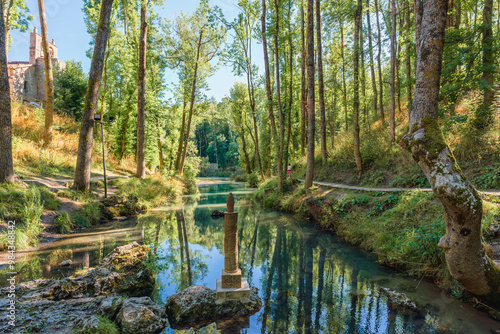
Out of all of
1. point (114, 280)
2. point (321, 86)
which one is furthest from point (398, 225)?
point (321, 86)

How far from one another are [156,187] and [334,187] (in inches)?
449

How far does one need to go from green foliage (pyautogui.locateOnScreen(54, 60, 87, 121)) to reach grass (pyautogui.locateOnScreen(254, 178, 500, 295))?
2342 cm

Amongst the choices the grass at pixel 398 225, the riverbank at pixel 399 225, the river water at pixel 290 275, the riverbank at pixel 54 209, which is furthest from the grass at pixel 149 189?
the grass at pixel 398 225

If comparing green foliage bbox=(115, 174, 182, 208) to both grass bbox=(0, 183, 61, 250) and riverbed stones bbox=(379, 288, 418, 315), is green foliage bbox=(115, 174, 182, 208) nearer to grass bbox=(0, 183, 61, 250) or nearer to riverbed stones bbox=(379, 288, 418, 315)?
grass bbox=(0, 183, 61, 250)

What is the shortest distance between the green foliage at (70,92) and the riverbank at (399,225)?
23145mm

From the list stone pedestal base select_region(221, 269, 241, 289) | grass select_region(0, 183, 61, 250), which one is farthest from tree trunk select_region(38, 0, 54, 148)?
stone pedestal base select_region(221, 269, 241, 289)

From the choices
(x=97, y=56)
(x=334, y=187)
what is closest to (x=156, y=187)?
(x=97, y=56)

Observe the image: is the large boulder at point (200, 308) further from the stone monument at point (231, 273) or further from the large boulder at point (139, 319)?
the large boulder at point (139, 319)

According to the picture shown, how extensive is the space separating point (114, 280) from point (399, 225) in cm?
724

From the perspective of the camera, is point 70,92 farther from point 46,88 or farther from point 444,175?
point 444,175

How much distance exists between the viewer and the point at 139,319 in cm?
371

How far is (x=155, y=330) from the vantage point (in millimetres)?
3760

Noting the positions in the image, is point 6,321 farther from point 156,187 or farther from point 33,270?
point 156,187

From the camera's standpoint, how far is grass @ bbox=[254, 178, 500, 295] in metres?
5.68
